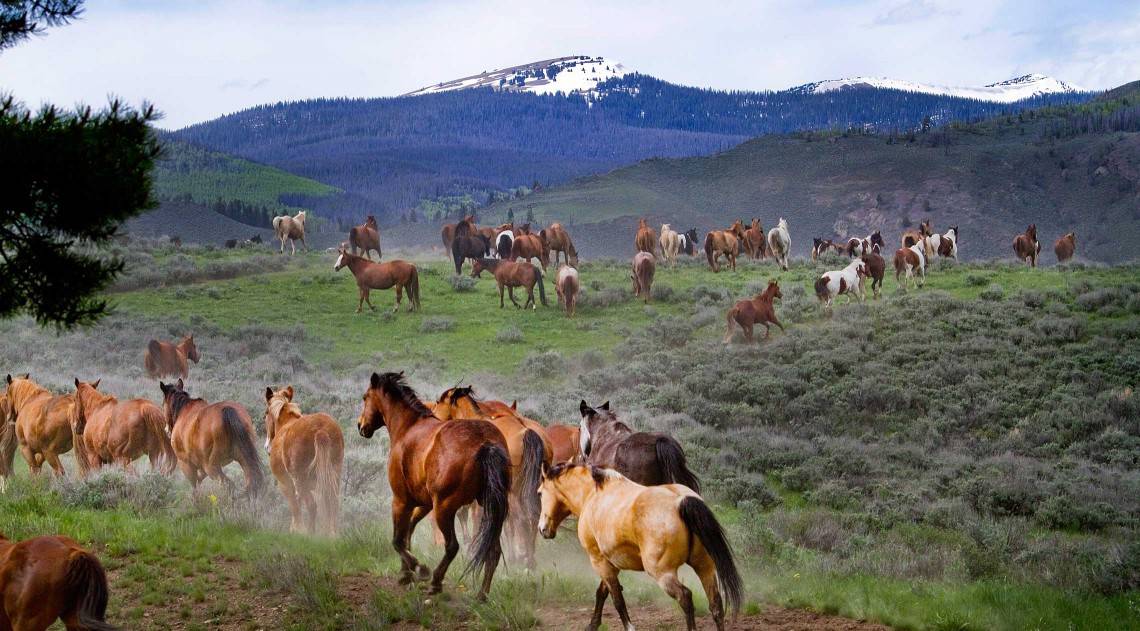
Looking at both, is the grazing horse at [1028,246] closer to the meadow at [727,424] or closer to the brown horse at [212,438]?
the meadow at [727,424]

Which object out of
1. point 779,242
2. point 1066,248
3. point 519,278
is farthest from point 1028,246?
point 519,278

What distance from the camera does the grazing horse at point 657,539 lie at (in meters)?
6.04

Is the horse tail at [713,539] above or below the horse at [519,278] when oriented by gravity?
below

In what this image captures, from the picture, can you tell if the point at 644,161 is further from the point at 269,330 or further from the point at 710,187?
the point at 269,330

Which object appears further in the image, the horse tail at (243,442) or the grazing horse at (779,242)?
the grazing horse at (779,242)

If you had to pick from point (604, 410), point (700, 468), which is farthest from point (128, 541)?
point (700, 468)

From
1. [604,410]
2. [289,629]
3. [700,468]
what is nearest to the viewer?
[289,629]

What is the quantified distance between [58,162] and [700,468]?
34.7 feet

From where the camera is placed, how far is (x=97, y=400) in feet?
42.2

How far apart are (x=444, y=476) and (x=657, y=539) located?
240cm

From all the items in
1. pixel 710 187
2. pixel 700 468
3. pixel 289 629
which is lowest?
pixel 700 468

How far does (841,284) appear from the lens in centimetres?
2008

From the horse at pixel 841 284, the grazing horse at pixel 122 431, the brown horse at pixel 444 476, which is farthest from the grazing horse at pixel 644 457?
the horse at pixel 841 284

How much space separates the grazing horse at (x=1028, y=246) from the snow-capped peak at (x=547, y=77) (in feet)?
41.4
